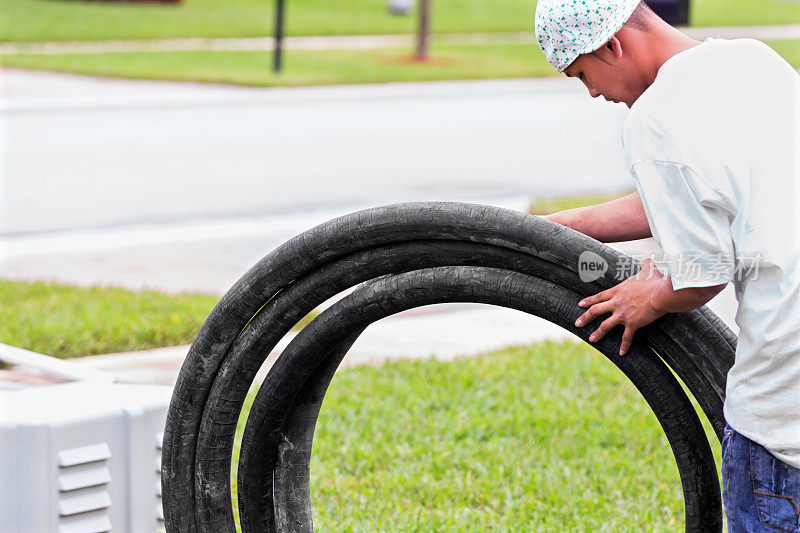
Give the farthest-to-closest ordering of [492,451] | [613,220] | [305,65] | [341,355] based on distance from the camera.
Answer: [305,65]
[492,451]
[341,355]
[613,220]

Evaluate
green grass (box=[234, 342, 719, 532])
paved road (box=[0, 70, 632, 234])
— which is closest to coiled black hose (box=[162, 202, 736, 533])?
green grass (box=[234, 342, 719, 532])

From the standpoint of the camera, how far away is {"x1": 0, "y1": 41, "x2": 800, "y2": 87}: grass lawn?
17391mm

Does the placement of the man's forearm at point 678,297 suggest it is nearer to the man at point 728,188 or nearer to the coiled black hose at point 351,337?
the man at point 728,188

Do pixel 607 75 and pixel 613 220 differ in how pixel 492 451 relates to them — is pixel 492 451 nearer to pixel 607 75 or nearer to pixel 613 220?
pixel 613 220

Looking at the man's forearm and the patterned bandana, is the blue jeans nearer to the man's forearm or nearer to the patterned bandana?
the man's forearm

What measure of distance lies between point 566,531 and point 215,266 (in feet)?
13.2

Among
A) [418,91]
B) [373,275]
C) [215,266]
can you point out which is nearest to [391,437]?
[373,275]

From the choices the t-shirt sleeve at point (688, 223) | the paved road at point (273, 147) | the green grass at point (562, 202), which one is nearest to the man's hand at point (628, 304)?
the t-shirt sleeve at point (688, 223)

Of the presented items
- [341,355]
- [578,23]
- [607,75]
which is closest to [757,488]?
[607,75]

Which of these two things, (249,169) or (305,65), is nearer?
(249,169)

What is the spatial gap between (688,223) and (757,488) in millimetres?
570

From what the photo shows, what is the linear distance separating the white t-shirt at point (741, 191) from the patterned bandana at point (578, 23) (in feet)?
0.43

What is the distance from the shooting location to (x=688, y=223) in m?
2.06

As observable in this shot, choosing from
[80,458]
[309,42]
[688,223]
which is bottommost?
[80,458]
